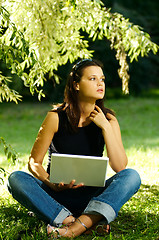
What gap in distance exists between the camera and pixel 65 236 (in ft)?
8.89

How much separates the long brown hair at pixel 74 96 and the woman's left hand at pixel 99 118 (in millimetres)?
118

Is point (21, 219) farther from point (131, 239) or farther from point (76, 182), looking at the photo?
point (131, 239)

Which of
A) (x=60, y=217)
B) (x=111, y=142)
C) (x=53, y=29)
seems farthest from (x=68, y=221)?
(x=53, y=29)

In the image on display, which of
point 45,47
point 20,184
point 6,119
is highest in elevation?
point 45,47

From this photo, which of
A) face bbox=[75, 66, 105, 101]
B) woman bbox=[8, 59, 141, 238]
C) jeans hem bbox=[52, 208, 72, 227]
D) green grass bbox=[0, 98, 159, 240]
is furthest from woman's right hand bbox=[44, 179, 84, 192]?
face bbox=[75, 66, 105, 101]

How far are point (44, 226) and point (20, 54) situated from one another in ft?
3.97

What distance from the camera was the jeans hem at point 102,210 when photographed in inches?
107

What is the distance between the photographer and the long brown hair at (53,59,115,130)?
3135mm

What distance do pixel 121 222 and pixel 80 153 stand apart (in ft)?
2.02

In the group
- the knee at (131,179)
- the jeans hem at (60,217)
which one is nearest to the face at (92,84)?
the knee at (131,179)

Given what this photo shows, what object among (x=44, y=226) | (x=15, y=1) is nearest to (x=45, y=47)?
(x=15, y=1)

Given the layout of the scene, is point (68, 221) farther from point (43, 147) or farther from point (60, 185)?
point (43, 147)

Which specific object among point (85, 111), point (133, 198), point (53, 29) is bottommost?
point (133, 198)

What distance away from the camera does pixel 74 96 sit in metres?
3.21
